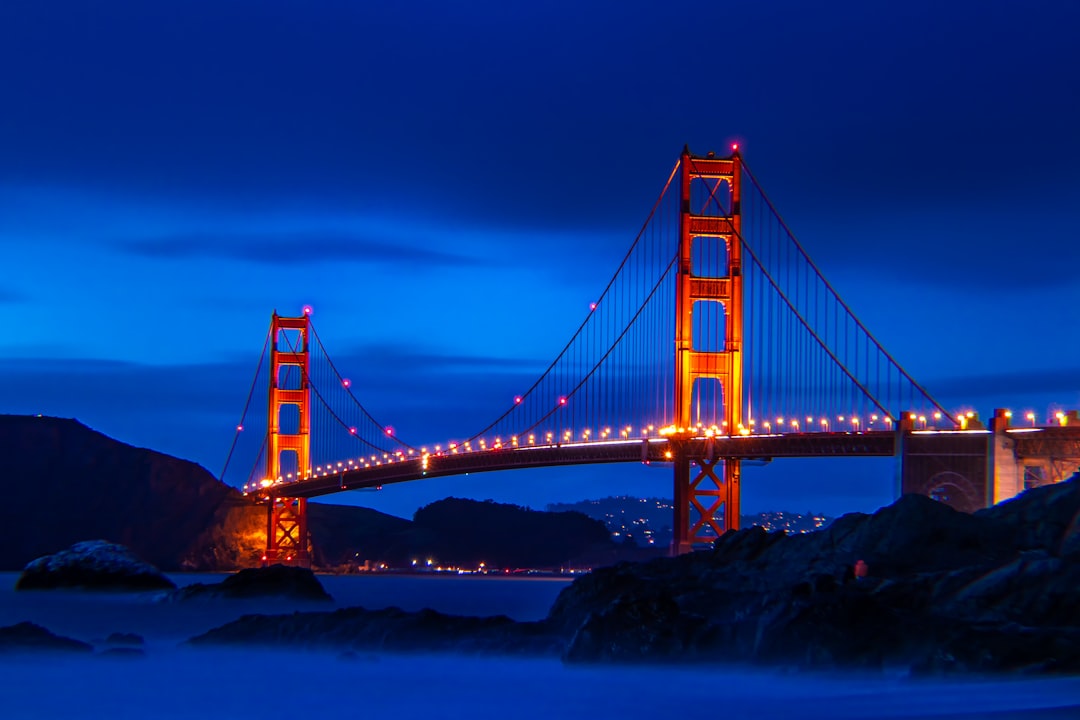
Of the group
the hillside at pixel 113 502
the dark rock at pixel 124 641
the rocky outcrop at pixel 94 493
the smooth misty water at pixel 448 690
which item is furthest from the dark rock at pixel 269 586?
the rocky outcrop at pixel 94 493

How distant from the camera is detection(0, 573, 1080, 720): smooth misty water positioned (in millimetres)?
20094

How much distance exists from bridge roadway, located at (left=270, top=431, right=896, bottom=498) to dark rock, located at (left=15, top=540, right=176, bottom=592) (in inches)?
489

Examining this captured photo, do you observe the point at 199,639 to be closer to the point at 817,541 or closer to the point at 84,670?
the point at 84,670

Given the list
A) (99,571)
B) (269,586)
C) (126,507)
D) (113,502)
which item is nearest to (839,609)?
(269,586)

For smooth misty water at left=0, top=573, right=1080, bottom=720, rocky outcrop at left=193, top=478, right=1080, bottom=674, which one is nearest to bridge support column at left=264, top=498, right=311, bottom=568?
smooth misty water at left=0, top=573, right=1080, bottom=720

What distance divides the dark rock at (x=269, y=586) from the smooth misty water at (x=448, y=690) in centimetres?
1371

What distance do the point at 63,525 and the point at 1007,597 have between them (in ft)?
294

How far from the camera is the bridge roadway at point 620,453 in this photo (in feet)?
145

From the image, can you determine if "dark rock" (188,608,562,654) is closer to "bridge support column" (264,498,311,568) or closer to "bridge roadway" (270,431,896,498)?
"bridge roadway" (270,431,896,498)

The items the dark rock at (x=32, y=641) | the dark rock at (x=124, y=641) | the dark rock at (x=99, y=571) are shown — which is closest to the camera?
the dark rock at (x=32, y=641)

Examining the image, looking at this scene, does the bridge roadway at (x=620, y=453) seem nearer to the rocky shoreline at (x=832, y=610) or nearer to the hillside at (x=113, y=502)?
the rocky shoreline at (x=832, y=610)

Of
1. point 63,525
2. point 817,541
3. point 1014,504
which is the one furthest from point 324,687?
point 63,525

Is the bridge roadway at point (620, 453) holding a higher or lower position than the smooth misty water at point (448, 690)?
higher

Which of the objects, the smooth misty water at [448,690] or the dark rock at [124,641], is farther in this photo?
the dark rock at [124,641]
